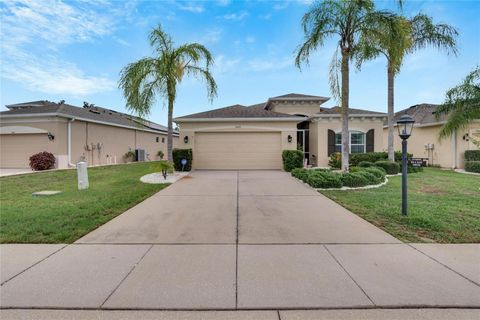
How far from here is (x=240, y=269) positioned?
3.33 meters

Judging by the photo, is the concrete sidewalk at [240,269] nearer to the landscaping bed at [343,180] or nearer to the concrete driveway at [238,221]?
the concrete driveway at [238,221]

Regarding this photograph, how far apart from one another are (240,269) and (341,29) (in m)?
10.7

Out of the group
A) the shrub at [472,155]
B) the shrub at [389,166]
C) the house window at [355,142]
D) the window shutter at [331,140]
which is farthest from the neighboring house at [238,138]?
the shrub at [472,155]

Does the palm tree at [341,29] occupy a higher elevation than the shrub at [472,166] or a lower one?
higher

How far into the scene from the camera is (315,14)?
1038cm

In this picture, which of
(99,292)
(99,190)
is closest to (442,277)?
(99,292)

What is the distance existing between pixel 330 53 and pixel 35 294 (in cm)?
1203

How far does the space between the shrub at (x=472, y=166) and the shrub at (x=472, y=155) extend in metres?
0.71

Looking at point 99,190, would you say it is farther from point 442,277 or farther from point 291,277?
point 442,277

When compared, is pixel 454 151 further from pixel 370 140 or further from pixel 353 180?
pixel 353 180

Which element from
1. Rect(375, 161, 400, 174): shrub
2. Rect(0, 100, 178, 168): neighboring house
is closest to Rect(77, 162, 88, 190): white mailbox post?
Rect(0, 100, 178, 168): neighboring house

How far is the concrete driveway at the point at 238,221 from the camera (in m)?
4.45

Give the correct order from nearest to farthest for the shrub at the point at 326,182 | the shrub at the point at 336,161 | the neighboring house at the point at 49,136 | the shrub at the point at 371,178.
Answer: the shrub at the point at 326,182 < the shrub at the point at 371,178 < the shrub at the point at 336,161 < the neighboring house at the point at 49,136

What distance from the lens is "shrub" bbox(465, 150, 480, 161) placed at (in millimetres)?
15348
